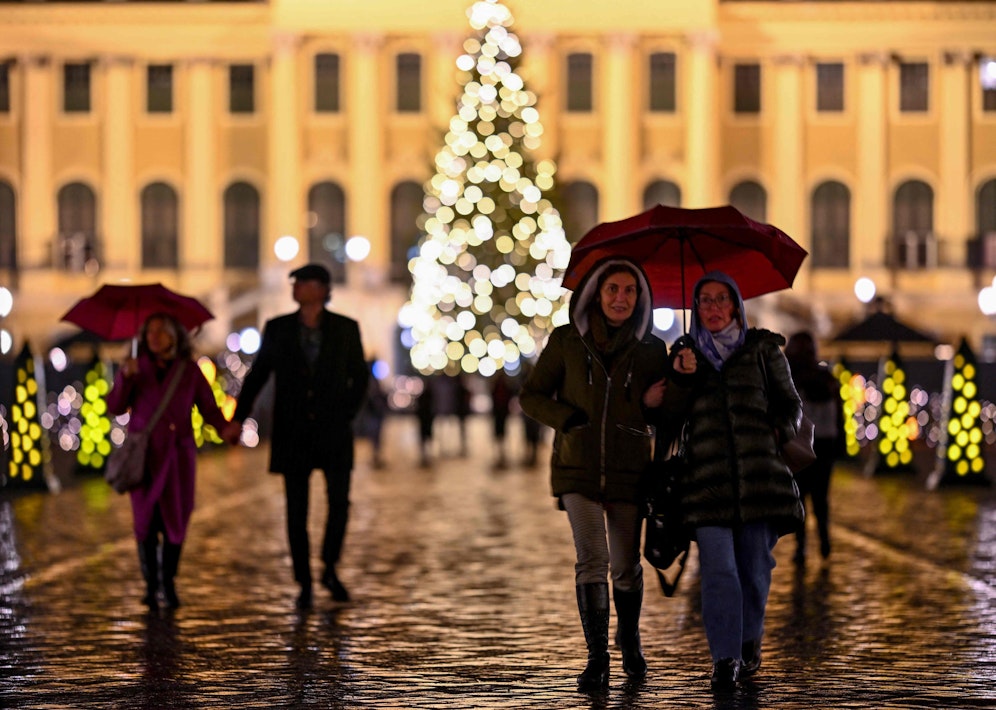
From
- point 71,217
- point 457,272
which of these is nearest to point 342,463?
point 457,272

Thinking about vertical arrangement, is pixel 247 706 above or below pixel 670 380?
below

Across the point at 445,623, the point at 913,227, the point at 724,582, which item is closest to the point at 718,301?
the point at 724,582

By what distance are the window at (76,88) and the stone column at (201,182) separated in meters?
2.66

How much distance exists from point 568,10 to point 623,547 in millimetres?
48396

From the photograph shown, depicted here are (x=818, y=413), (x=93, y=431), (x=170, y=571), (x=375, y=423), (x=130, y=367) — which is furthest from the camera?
(x=375, y=423)

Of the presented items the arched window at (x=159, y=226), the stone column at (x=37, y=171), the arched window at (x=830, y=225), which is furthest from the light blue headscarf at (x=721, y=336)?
the stone column at (x=37, y=171)

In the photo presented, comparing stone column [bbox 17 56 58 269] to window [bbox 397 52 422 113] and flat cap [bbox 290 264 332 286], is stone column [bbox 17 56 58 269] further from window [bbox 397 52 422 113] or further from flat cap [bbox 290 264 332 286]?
flat cap [bbox 290 264 332 286]

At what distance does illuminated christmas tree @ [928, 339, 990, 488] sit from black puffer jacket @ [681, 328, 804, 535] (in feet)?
44.1

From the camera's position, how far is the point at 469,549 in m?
14.9

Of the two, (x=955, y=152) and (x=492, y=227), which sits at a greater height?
(x=955, y=152)

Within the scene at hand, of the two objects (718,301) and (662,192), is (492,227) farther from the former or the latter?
(718,301)

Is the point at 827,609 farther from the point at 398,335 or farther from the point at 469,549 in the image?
the point at 398,335

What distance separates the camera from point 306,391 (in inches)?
444

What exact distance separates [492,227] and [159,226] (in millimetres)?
16460
